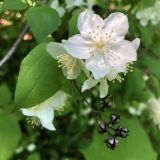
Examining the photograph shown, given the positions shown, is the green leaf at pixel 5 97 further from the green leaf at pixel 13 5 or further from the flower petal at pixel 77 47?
the flower petal at pixel 77 47

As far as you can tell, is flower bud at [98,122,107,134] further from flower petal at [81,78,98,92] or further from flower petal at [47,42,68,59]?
flower petal at [47,42,68,59]

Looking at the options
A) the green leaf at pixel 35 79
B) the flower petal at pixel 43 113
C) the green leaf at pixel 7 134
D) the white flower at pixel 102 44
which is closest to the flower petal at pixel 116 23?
the white flower at pixel 102 44

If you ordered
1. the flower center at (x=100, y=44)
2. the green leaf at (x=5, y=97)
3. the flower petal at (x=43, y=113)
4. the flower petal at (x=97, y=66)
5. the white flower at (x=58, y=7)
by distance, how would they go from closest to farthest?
the flower petal at (x=97, y=66) < the flower center at (x=100, y=44) < the flower petal at (x=43, y=113) < the white flower at (x=58, y=7) < the green leaf at (x=5, y=97)

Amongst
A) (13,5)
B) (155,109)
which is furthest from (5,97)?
Result: (13,5)

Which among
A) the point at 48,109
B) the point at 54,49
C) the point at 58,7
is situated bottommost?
the point at 48,109

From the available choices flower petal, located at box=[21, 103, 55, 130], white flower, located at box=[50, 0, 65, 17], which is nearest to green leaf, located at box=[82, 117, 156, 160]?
white flower, located at box=[50, 0, 65, 17]

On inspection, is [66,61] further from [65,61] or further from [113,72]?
[113,72]
